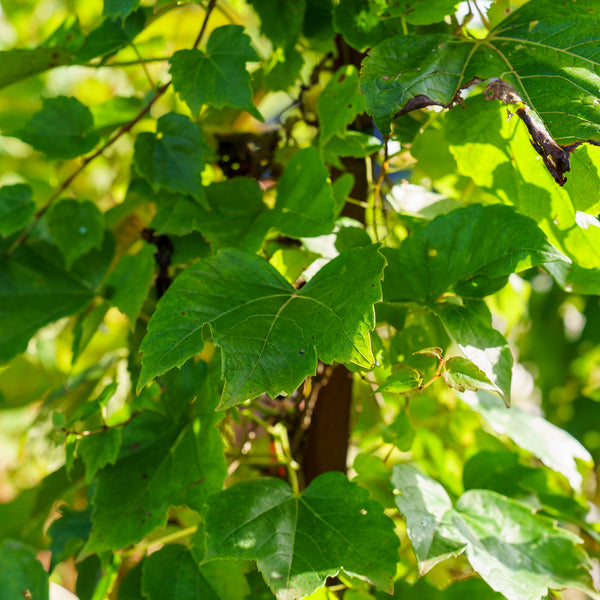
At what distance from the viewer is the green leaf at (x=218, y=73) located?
563 mm

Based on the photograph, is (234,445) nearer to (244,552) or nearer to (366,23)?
(244,552)

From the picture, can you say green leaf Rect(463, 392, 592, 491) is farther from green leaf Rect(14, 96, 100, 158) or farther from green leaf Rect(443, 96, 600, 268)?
green leaf Rect(14, 96, 100, 158)

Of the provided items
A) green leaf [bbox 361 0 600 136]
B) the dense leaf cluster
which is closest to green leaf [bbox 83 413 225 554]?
the dense leaf cluster

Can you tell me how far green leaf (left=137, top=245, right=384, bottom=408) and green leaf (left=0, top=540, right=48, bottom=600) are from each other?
1.24ft

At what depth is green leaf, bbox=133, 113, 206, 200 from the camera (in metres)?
0.62

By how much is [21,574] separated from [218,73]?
1.97ft

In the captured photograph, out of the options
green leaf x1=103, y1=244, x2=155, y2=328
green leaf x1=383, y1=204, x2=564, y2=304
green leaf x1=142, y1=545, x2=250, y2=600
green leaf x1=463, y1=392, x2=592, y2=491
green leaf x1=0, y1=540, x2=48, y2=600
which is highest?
green leaf x1=103, y1=244, x2=155, y2=328

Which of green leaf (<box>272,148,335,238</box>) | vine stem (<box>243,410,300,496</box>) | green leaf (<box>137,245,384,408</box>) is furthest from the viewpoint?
vine stem (<box>243,410,300,496</box>)

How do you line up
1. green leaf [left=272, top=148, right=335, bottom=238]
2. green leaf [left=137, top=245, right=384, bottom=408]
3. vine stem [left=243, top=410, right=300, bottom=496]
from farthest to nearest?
vine stem [left=243, top=410, right=300, bottom=496]
green leaf [left=272, top=148, right=335, bottom=238]
green leaf [left=137, top=245, right=384, bottom=408]

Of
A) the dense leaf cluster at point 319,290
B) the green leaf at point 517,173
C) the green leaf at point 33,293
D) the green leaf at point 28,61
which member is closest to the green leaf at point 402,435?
the dense leaf cluster at point 319,290

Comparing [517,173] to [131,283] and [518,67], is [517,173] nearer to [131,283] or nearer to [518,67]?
[518,67]

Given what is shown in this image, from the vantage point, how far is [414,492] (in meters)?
0.56

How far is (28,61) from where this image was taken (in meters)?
0.67

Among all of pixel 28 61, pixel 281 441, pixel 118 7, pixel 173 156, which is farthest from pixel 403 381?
pixel 28 61
